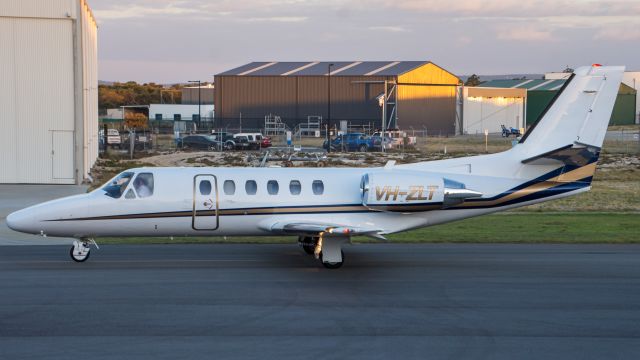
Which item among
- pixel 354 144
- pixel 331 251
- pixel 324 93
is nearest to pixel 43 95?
pixel 331 251

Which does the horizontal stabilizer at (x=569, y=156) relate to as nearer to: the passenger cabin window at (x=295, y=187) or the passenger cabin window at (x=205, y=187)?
the passenger cabin window at (x=295, y=187)

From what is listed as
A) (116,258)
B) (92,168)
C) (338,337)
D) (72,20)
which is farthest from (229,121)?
(338,337)

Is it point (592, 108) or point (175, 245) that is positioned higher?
point (592, 108)

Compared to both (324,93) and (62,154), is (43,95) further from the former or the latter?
(324,93)

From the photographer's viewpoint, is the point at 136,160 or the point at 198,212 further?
the point at 136,160

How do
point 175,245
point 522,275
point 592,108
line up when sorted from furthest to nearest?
point 175,245 < point 592,108 < point 522,275

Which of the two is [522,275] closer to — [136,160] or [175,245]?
[175,245]

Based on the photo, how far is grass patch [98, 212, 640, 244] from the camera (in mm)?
26328

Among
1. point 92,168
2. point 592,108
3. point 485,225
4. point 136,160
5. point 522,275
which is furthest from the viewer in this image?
point 136,160

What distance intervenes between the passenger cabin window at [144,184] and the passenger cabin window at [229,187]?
5.68 ft

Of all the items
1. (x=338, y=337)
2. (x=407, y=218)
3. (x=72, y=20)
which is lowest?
(x=338, y=337)

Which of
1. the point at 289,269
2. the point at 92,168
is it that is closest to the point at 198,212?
the point at 289,269

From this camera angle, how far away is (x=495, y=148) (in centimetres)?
7319

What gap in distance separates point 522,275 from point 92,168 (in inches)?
1366
